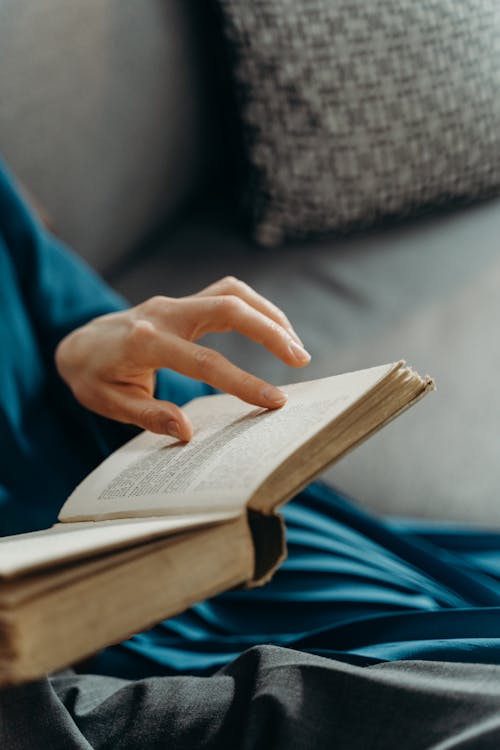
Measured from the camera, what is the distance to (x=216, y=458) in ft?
1.40

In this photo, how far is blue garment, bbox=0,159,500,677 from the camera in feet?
1.97

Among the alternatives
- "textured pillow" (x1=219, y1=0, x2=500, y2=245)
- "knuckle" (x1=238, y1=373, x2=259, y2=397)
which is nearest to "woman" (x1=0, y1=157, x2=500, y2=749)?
"knuckle" (x1=238, y1=373, x2=259, y2=397)

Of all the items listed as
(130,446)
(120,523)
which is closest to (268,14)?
(130,446)

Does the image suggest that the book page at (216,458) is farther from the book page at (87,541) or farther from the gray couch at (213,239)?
the gray couch at (213,239)

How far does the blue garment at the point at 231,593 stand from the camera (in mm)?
601

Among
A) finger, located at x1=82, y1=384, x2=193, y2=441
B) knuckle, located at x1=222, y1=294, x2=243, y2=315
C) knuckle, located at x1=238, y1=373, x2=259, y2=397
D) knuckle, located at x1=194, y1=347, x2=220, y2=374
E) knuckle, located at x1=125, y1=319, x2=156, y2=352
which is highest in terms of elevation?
knuckle, located at x1=222, y1=294, x2=243, y2=315

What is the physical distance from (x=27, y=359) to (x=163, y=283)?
0.30m

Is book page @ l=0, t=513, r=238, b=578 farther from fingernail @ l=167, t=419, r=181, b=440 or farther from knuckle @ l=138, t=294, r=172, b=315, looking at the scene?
knuckle @ l=138, t=294, r=172, b=315

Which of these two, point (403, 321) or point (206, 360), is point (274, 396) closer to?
point (206, 360)

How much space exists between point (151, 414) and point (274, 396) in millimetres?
99

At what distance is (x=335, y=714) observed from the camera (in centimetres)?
46

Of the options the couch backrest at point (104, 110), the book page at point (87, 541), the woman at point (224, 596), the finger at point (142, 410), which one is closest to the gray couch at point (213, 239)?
the couch backrest at point (104, 110)

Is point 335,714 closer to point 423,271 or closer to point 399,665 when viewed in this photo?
point 399,665

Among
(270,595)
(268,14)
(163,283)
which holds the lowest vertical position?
(270,595)
